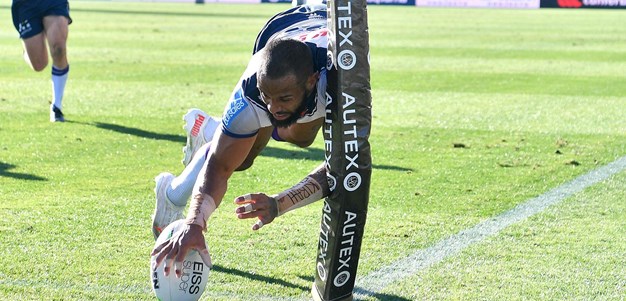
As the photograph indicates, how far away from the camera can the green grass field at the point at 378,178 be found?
5.17 m

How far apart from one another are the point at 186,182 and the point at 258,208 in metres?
1.05

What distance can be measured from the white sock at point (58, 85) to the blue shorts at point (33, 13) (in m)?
0.47

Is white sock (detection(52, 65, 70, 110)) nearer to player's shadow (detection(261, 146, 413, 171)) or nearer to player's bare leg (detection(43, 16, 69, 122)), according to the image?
player's bare leg (detection(43, 16, 69, 122))

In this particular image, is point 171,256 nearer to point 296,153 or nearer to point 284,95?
point 284,95

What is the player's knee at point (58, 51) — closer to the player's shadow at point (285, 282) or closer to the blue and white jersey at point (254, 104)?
the player's shadow at point (285, 282)

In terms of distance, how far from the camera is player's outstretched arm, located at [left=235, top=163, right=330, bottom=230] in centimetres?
437

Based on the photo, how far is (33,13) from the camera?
10.9 m

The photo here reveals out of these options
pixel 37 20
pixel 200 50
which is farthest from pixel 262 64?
pixel 200 50

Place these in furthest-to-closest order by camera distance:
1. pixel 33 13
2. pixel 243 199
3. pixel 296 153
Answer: pixel 33 13 < pixel 296 153 < pixel 243 199

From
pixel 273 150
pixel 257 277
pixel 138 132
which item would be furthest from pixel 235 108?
pixel 138 132

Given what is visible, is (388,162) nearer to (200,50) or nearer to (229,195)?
(229,195)

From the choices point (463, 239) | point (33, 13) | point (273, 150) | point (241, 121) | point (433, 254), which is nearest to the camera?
point (241, 121)

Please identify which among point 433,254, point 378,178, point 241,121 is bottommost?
point 378,178

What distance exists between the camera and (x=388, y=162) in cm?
855
